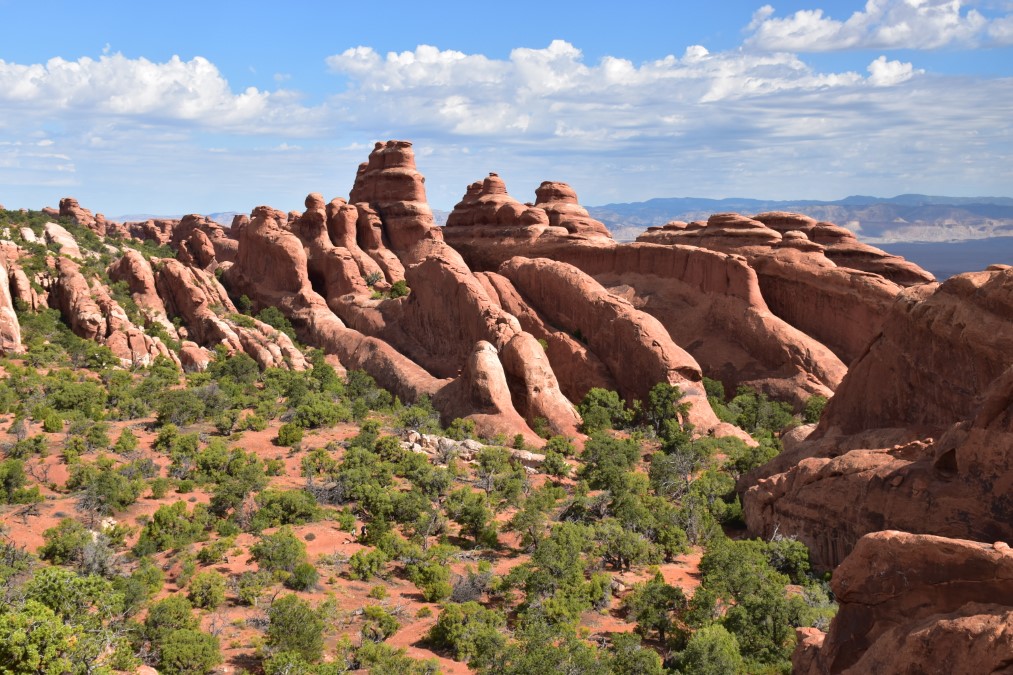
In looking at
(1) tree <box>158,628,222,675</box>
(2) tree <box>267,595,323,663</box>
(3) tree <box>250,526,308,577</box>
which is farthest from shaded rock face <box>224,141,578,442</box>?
(1) tree <box>158,628,222,675</box>

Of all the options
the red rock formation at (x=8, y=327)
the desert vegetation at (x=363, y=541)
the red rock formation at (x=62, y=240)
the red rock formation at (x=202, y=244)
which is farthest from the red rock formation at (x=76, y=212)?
the desert vegetation at (x=363, y=541)

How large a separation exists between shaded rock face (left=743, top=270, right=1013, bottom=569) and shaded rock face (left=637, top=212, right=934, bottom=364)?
58.2ft

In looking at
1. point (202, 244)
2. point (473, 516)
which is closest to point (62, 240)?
point (202, 244)

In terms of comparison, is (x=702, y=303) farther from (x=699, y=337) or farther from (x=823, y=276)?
(x=823, y=276)

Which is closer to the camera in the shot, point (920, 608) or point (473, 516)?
point (920, 608)

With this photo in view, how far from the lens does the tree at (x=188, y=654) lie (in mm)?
17484

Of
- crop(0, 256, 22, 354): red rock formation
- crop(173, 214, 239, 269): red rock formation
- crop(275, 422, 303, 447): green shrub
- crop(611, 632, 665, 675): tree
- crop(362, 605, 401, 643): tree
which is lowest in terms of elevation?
crop(362, 605, 401, 643): tree

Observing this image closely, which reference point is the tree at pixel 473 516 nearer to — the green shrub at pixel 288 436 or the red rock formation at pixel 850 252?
the green shrub at pixel 288 436

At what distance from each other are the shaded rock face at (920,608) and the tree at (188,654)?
12.0 meters

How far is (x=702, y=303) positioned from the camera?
50.2 meters

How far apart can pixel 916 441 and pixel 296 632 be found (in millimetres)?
16583

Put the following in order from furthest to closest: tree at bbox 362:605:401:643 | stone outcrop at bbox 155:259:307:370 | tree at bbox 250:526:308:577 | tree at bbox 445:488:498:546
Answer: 1. stone outcrop at bbox 155:259:307:370
2. tree at bbox 445:488:498:546
3. tree at bbox 250:526:308:577
4. tree at bbox 362:605:401:643

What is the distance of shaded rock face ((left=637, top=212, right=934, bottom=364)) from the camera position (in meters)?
46.7

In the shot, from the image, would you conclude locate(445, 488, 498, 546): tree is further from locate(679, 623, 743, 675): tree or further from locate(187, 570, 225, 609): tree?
locate(679, 623, 743, 675): tree
